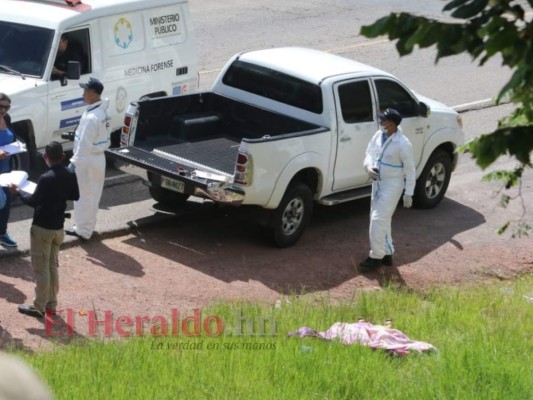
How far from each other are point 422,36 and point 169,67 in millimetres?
10270

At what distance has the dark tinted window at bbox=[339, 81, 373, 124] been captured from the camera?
1237cm

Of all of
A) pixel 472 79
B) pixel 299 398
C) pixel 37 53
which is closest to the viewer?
pixel 299 398

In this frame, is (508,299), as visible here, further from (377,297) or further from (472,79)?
(472,79)

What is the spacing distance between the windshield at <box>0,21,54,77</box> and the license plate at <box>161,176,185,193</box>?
2285mm

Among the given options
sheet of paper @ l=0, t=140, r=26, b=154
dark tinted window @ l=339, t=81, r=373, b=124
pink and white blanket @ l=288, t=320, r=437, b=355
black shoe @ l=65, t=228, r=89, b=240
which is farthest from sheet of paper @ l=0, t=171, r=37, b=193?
dark tinted window @ l=339, t=81, r=373, b=124

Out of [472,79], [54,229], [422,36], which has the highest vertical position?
[422,36]

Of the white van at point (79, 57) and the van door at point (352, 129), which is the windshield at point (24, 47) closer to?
the white van at point (79, 57)

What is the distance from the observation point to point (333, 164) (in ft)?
40.2

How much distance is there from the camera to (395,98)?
516 inches

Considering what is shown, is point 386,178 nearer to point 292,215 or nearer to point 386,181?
point 386,181

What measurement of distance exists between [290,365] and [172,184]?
4.14 m

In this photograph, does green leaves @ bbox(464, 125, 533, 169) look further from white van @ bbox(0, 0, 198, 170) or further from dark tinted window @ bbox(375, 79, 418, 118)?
white van @ bbox(0, 0, 198, 170)

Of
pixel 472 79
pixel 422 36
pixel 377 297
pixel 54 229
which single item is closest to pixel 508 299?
pixel 377 297

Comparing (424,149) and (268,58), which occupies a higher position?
(268,58)
